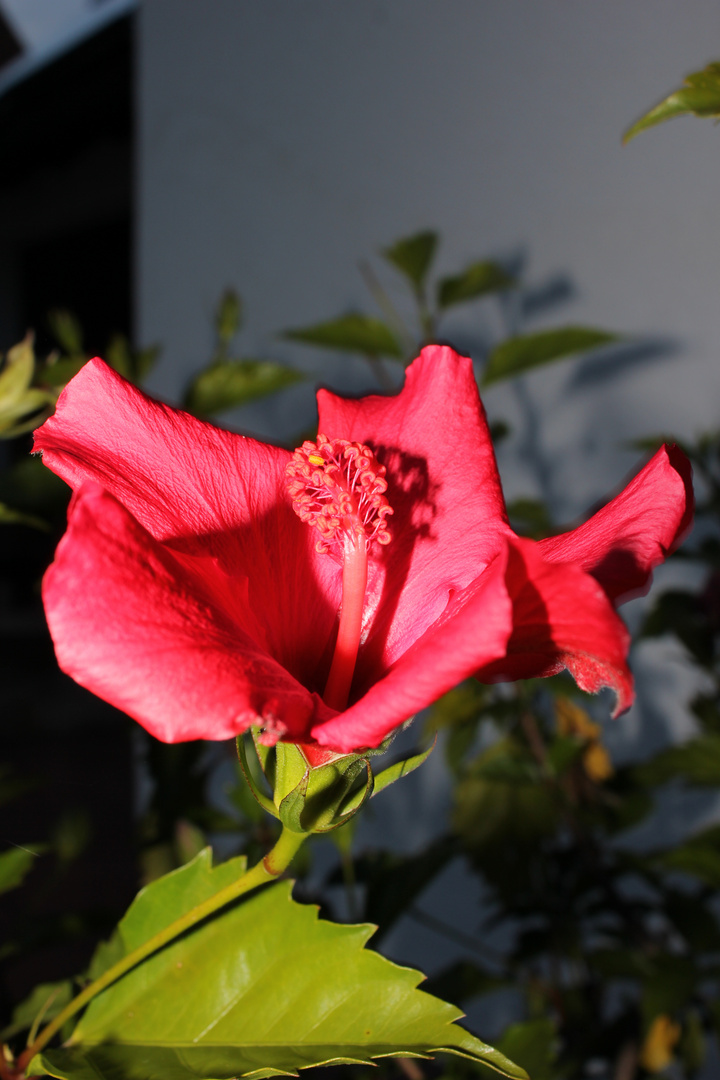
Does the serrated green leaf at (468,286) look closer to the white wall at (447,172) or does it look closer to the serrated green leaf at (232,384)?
the serrated green leaf at (232,384)

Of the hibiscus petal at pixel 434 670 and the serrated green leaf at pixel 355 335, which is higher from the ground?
the serrated green leaf at pixel 355 335

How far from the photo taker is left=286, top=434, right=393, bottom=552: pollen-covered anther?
31 cm

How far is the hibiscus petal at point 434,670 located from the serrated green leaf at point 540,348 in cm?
60

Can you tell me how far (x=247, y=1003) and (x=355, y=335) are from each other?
651 millimetres

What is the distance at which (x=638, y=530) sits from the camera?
26 centimetres

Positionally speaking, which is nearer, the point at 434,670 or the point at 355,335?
the point at 434,670

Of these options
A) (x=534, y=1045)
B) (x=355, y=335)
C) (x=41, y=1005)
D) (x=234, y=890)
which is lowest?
(x=534, y=1045)

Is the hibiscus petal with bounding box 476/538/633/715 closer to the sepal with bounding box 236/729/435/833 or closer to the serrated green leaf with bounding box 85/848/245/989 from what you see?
the sepal with bounding box 236/729/435/833

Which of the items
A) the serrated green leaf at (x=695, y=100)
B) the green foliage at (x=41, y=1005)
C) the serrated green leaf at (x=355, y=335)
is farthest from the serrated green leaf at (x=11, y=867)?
the serrated green leaf at (x=355, y=335)

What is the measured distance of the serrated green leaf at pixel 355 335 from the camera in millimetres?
826

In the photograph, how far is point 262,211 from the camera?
167 centimetres

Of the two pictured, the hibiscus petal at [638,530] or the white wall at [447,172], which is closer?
the hibiscus petal at [638,530]

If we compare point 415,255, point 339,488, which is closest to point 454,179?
point 415,255

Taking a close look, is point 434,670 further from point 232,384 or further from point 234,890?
point 232,384
